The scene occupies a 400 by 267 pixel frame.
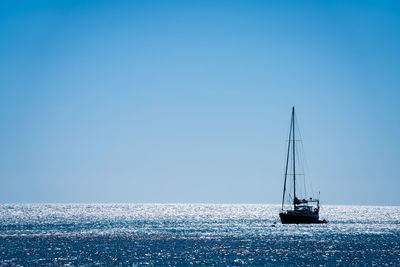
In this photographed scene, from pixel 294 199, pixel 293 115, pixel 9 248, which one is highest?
pixel 293 115

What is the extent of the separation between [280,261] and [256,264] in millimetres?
4074

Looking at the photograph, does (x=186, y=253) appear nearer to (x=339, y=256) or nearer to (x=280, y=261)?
(x=280, y=261)

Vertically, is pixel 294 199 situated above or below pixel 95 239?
above

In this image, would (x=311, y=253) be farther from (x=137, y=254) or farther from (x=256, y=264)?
(x=137, y=254)

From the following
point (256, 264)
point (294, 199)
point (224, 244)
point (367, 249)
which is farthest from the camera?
point (294, 199)

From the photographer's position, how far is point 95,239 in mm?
87562

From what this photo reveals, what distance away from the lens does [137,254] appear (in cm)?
6694

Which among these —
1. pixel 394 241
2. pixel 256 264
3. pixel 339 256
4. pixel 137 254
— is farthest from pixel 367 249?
→ pixel 137 254

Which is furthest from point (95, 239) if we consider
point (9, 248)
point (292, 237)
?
point (292, 237)

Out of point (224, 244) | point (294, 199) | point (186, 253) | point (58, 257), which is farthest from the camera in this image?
point (294, 199)

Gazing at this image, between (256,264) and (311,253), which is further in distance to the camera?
(311,253)

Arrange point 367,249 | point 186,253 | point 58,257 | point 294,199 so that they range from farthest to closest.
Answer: point 294,199
point 367,249
point 186,253
point 58,257

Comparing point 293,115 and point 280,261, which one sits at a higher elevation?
point 293,115

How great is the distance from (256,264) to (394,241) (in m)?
38.7
